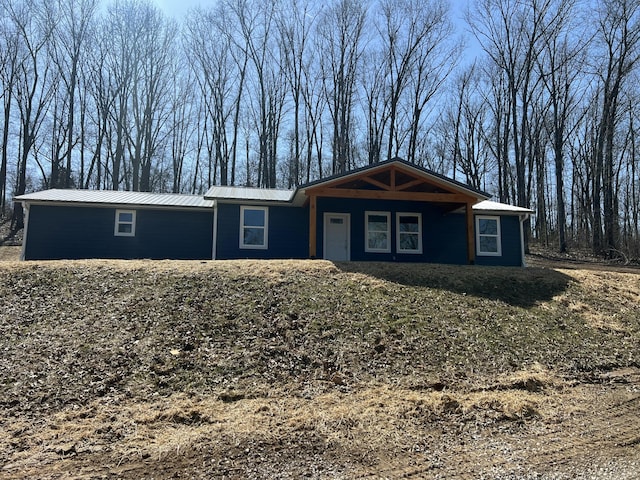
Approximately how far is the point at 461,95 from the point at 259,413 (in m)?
33.5

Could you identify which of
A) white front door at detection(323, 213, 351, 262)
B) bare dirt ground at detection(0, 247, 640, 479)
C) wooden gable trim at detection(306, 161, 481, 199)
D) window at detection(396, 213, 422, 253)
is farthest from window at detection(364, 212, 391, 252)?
bare dirt ground at detection(0, 247, 640, 479)

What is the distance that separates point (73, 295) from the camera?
9188 mm

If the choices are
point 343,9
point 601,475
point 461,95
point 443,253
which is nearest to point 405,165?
point 443,253

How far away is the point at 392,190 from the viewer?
547 inches

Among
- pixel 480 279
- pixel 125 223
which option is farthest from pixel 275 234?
pixel 480 279

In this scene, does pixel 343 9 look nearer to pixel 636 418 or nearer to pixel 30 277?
pixel 30 277

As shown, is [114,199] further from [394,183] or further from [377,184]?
[394,183]

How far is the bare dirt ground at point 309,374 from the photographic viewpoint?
446 cm

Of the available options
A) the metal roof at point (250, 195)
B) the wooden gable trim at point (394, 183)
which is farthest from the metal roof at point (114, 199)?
the wooden gable trim at point (394, 183)

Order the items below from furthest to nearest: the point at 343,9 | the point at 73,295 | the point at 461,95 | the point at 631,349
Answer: the point at 461,95, the point at 343,9, the point at 73,295, the point at 631,349

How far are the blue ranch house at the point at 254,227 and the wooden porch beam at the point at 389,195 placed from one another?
1.14 feet

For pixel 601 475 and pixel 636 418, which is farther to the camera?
pixel 636 418

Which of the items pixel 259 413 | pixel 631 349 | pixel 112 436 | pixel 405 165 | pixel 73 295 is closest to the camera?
pixel 112 436

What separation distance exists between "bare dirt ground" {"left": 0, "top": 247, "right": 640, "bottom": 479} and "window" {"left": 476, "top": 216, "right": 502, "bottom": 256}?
18.6 feet
